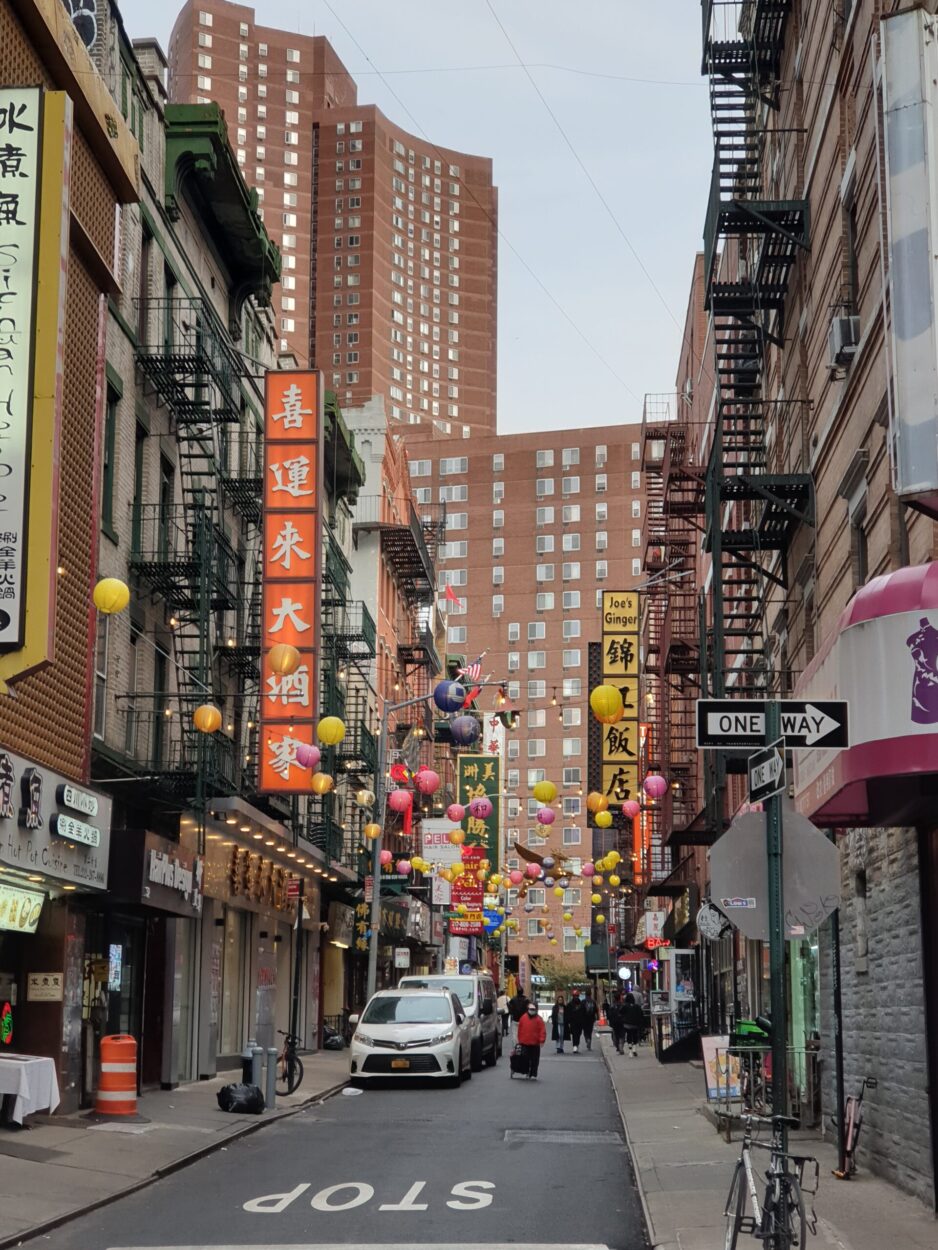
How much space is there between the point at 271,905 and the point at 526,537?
4166 inches

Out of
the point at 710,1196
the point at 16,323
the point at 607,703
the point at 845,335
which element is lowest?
the point at 710,1196

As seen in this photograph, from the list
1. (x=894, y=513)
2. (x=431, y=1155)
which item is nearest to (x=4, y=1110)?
(x=431, y=1155)

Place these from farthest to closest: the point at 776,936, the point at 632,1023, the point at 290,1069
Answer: the point at 632,1023, the point at 290,1069, the point at 776,936

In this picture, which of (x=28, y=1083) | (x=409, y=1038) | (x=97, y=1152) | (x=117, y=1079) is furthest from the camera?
(x=409, y=1038)

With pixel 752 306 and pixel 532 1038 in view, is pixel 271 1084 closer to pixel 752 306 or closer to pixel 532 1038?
pixel 532 1038

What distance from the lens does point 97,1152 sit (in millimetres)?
17781

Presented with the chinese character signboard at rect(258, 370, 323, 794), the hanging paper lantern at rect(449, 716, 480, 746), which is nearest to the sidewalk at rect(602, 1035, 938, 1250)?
the chinese character signboard at rect(258, 370, 323, 794)

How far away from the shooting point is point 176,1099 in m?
25.0

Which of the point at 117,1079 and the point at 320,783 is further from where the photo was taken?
the point at 320,783

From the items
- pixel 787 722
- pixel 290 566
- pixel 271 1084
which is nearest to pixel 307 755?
pixel 290 566

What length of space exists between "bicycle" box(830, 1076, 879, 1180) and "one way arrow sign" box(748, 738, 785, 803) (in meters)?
6.97

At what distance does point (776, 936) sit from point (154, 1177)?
961 cm

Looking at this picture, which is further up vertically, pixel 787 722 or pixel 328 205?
pixel 328 205

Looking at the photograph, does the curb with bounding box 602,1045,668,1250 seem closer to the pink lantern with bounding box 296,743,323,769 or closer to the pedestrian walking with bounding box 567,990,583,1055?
the pink lantern with bounding box 296,743,323,769
